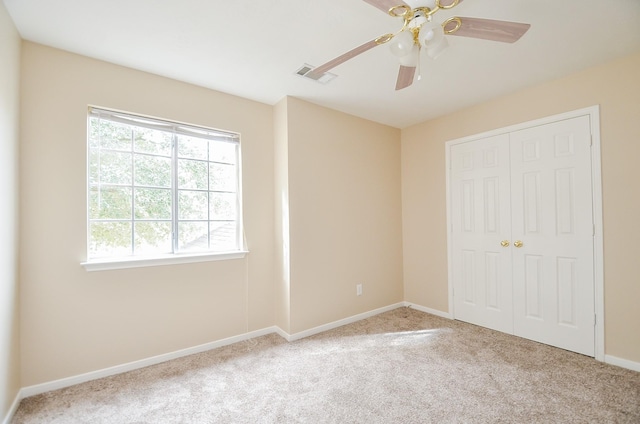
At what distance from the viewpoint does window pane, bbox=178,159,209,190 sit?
2.74m

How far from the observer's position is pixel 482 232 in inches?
126

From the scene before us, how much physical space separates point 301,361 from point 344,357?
37cm

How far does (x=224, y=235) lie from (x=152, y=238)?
0.64 metres

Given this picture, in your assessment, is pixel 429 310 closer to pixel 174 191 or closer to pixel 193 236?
pixel 193 236

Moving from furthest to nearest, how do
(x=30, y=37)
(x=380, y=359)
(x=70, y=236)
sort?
(x=380, y=359), (x=70, y=236), (x=30, y=37)

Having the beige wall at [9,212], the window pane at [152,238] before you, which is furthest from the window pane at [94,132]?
the window pane at [152,238]

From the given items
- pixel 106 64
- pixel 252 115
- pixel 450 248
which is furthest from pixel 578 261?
pixel 106 64

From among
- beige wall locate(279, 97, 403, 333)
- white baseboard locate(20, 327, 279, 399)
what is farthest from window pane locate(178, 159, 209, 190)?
white baseboard locate(20, 327, 279, 399)

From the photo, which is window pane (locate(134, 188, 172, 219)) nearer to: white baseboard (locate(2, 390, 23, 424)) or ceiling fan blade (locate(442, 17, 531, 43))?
white baseboard (locate(2, 390, 23, 424))

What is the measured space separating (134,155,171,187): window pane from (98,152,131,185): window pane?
0.06 metres

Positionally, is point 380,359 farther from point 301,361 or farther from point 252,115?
point 252,115

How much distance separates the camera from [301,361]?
2512 millimetres

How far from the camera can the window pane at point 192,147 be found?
274 cm

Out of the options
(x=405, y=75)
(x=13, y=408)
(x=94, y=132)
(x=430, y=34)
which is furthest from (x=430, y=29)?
(x=13, y=408)
